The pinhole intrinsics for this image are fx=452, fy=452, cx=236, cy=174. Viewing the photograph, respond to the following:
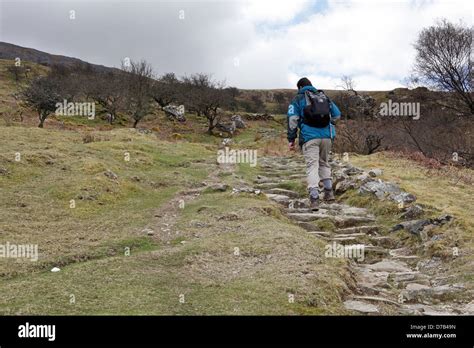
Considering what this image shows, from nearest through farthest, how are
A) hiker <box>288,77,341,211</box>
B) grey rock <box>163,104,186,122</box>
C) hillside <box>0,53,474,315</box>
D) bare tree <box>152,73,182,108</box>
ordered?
hillside <box>0,53,474,315</box>, hiker <box>288,77,341,211</box>, grey rock <box>163,104,186,122</box>, bare tree <box>152,73,182,108</box>

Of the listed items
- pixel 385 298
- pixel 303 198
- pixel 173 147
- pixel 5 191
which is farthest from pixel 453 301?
pixel 173 147

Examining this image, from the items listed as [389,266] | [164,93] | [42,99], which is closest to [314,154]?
[389,266]

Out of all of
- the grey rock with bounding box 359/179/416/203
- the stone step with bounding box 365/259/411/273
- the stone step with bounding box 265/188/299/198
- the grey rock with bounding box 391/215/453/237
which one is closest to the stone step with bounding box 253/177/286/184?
the stone step with bounding box 265/188/299/198

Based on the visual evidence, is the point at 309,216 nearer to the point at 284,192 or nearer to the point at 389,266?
the point at 389,266

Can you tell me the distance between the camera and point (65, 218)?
994 centimetres

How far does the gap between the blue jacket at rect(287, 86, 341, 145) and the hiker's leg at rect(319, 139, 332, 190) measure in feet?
0.60

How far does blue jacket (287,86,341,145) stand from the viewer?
400 inches

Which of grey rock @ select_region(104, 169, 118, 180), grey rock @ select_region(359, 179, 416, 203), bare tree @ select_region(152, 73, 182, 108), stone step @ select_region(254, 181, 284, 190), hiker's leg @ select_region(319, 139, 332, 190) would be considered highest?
bare tree @ select_region(152, 73, 182, 108)

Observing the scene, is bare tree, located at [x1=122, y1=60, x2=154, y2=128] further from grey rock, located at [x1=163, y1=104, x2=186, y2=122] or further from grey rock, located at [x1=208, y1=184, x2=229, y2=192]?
grey rock, located at [x1=208, y1=184, x2=229, y2=192]

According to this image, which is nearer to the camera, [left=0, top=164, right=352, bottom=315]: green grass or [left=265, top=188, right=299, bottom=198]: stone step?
[left=0, top=164, right=352, bottom=315]: green grass

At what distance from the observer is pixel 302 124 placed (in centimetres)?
1038

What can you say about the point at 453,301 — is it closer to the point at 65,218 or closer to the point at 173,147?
the point at 65,218

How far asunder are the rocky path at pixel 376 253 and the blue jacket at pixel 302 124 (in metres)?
1.89

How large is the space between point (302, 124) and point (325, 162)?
45.4 inches
